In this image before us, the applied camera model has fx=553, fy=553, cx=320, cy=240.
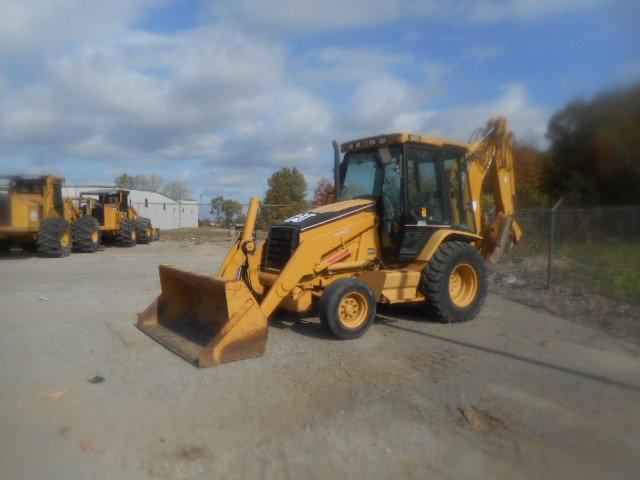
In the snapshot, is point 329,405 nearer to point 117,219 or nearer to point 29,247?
point 29,247

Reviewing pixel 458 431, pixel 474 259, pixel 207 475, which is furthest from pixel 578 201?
pixel 207 475

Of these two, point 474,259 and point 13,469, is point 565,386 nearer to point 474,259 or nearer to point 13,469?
point 474,259

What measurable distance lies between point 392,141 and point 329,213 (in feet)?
4.60

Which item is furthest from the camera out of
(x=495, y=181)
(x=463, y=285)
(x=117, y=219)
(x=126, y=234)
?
(x=117, y=219)

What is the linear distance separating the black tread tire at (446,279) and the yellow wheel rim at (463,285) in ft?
0.22

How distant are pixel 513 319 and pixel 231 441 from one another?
565 centimetres

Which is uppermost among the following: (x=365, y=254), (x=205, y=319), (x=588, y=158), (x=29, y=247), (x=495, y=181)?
(x=588, y=158)

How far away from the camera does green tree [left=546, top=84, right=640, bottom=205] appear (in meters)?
12.4

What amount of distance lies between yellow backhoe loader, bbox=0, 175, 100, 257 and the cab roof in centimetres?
1301

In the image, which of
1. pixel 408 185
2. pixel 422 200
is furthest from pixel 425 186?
pixel 408 185

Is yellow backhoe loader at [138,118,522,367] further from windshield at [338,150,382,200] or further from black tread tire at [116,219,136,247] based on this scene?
black tread tire at [116,219,136,247]

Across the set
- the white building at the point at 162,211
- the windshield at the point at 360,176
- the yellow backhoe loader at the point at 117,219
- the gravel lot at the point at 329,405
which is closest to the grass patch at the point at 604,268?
the gravel lot at the point at 329,405

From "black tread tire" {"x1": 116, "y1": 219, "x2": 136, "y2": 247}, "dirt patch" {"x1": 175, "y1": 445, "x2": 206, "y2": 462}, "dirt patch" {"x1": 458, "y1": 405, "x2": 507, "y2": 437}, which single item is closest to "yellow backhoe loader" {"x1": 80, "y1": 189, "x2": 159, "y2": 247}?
"black tread tire" {"x1": 116, "y1": 219, "x2": 136, "y2": 247}

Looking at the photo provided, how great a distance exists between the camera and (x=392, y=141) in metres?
7.91
